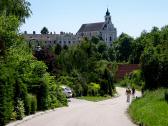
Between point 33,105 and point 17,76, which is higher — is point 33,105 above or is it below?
below

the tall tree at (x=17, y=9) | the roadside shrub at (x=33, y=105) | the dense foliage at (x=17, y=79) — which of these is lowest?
the roadside shrub at (x=33, y=105)

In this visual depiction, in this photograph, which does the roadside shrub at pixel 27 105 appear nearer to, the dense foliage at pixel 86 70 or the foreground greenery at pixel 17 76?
the foreground greenery at pixel 17 76

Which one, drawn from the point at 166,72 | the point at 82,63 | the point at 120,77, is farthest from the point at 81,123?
the point at 120,77

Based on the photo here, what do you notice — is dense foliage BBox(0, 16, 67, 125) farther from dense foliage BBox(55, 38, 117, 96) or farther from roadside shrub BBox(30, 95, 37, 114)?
dense foliage BBox(55, 38, 117, 96)

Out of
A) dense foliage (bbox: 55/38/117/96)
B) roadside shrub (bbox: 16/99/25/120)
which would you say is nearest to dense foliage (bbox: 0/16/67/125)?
roadside shrub (bbox: 16/99/25/120)

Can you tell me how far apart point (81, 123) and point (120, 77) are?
90.2 metres

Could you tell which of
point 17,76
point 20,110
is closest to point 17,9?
point 17,76

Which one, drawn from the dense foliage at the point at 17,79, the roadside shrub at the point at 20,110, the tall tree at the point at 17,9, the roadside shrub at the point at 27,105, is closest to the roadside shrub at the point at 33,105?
the dense foliage at the point at 17,79

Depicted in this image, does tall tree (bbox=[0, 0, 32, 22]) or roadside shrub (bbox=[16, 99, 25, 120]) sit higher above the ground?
tall tree (bbox=[0, 0, 32, 22])

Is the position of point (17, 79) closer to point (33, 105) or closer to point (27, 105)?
point (27, 105)

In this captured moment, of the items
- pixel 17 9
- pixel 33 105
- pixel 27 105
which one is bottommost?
pixel 33 105

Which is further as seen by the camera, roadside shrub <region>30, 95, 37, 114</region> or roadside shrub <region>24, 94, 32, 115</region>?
roadside shrub <region>30, 95, 37, 114</region>

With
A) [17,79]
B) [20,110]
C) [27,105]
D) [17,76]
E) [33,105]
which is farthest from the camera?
[33,105]

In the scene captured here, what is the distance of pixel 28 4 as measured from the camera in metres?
34.2
